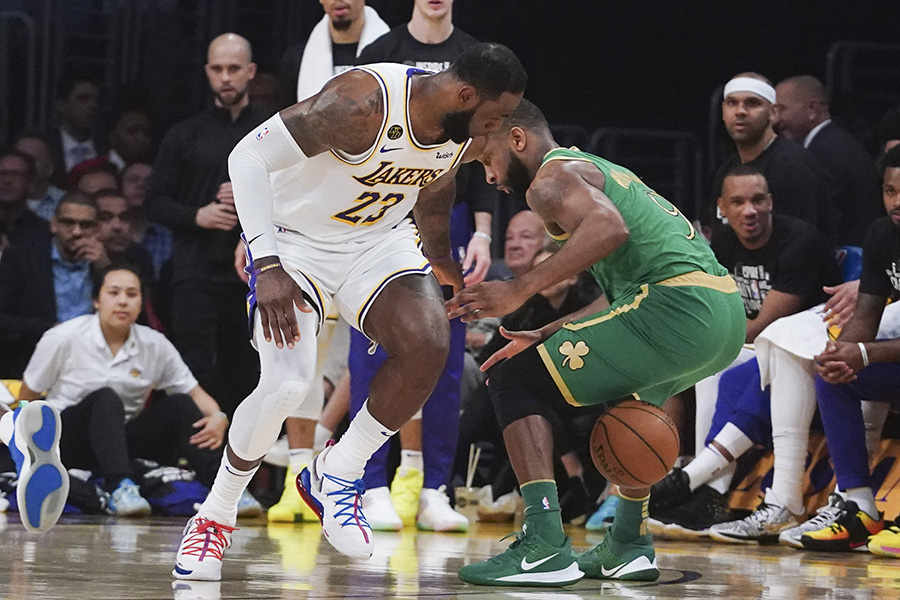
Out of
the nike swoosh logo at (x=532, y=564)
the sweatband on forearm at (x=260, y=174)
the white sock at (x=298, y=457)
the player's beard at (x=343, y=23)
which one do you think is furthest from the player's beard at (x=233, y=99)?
the nike swoosh logo at (x=532, y=564)

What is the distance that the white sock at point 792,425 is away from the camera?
5707 mm

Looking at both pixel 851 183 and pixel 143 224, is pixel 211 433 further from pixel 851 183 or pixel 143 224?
pixel 851 183

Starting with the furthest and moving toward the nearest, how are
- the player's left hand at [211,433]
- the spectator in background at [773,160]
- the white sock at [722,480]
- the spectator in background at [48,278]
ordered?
1. the spectator in background at [48,278]
2. the player's left hand at [211,433]
3. the spectator in background at [773,160]
4. the white sock at [722,480]

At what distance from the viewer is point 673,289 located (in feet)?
13.2

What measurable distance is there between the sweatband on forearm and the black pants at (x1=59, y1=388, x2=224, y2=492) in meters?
2.80

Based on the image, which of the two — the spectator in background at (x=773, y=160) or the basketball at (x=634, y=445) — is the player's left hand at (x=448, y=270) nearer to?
the basketball at (x=634, y=445)

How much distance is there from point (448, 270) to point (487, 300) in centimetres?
90

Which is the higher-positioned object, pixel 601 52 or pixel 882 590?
pixel 601 52

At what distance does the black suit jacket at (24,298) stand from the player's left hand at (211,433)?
115cm

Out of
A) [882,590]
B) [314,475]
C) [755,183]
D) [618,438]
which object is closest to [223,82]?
[755,183]

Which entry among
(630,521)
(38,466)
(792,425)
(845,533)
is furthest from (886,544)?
(38,466)

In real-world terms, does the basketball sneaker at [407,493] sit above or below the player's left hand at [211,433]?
below

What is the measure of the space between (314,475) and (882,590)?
1.80 m

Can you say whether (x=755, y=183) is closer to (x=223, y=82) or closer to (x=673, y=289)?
(x=673, y=289)
